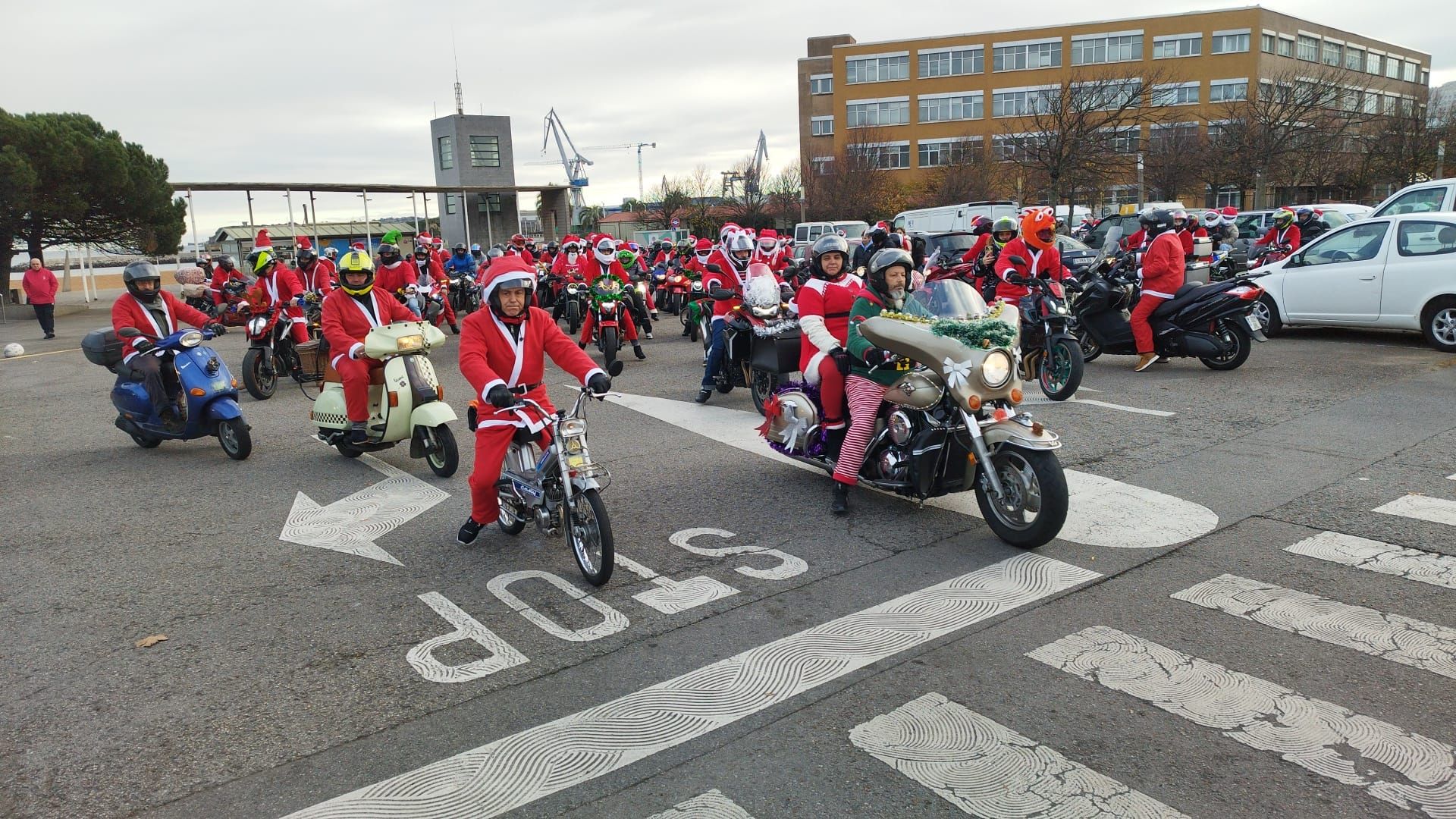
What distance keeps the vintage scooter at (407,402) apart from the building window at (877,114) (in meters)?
65.9

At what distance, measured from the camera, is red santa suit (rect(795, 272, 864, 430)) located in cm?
680

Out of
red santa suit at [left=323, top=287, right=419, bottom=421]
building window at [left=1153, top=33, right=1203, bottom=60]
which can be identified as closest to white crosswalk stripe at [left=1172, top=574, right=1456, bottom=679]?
red santa suit at [left=323, top=287, right=419, bottom=421]

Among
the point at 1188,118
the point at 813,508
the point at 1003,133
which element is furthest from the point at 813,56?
the point at 813,508

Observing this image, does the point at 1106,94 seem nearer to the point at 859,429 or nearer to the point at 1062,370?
the point at 1062,370

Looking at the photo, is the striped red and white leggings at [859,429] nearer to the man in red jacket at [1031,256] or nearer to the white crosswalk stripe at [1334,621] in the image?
the white crosswalk stripe at [1334,621]

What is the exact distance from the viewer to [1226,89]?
218ft

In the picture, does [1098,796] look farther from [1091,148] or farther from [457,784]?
[1091,148]

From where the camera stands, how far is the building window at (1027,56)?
6812cm

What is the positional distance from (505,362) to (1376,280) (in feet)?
38.3

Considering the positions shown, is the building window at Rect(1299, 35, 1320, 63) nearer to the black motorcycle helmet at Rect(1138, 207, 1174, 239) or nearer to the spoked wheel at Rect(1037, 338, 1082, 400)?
the black motorcycle helmet at Rect(1138, 207, 1174, 239)

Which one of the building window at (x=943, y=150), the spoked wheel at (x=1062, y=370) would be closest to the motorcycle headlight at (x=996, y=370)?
the spoked wheel at (x=1062, y=370)

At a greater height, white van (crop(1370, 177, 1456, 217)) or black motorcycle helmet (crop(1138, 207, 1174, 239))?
white van (crop(1370, 177, 1456, 217))

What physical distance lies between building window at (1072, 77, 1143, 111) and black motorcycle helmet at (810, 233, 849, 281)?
129ft

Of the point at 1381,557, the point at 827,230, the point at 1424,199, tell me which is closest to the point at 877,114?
the point at 827,230
